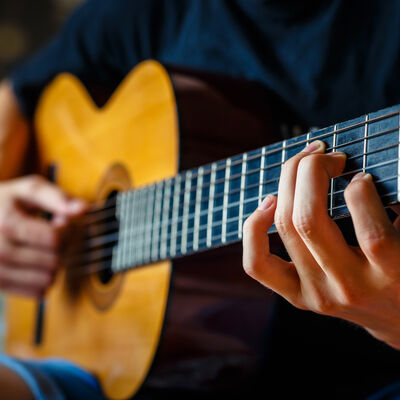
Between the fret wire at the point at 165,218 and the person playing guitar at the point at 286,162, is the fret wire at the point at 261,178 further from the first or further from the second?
the fret wire at the point at 165,218

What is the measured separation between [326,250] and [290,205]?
1.7 inches

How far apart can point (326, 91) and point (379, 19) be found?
0.10 m

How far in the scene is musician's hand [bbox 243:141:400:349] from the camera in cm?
41

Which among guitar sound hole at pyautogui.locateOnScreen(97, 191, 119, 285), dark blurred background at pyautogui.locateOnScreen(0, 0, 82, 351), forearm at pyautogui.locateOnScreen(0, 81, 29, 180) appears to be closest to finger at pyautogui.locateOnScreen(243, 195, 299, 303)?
guitar sound hole at pyautogui.locateOnScreen(97, 191, 119, 285)

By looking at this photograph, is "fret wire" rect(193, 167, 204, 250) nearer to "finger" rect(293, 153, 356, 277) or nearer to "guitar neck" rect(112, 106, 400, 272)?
"guitar neck" rect(112, 106, 400, 272)

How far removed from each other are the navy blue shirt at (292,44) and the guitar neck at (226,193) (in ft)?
0.67

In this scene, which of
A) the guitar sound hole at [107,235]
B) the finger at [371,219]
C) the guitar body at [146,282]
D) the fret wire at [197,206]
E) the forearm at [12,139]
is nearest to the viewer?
the finger at [371,219]

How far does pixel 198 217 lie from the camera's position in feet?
2.07

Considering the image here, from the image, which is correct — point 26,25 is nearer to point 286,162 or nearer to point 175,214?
point 175,214

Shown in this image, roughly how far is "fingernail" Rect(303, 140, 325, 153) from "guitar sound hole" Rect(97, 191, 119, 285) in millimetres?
450

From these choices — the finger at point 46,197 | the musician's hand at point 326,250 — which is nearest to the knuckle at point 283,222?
the musician's hand at point 326,250

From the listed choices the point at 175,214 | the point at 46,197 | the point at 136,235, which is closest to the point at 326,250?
the point at 175,214

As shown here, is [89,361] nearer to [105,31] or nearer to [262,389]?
[262,389]

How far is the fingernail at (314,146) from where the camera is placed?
1.51 feet
